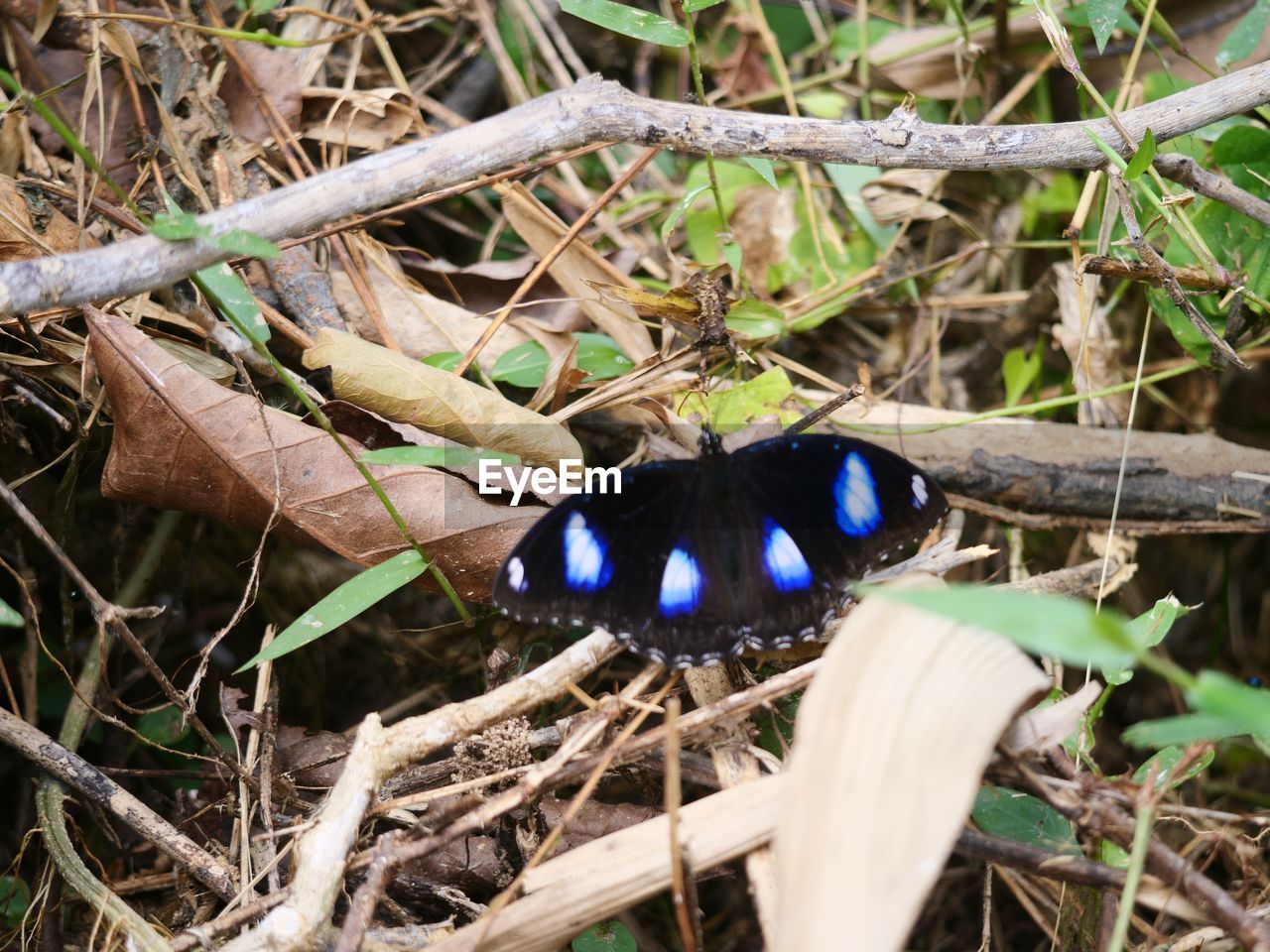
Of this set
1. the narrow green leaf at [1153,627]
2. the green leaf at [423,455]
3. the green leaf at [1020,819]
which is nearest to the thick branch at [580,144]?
the green leaf at [423,455]

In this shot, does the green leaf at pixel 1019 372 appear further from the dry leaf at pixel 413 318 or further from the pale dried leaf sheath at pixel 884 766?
the pale dried leaf sheath at pixel 884 766

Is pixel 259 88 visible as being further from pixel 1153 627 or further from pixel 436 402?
pixel 1153 627

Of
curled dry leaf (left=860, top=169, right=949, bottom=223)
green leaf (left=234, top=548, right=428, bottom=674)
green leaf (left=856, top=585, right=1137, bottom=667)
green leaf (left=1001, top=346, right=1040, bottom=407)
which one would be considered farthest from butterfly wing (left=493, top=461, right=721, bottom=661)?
curled dry leaf (left=860, top=169, right=949, bottom=223)

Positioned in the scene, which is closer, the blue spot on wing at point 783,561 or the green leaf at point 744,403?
the blue spot on wing at point 783,561

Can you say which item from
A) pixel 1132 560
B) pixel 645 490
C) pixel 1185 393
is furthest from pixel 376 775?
pixel 1185 393

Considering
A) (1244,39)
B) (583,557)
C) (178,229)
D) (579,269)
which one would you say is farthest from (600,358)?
(1244,39)
